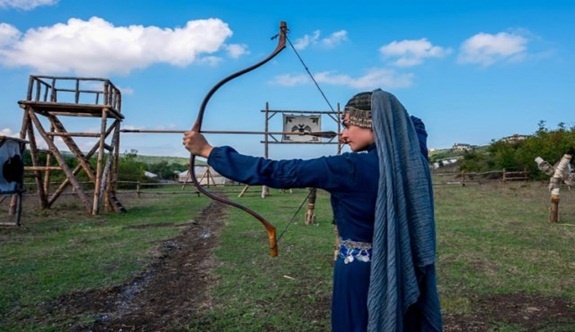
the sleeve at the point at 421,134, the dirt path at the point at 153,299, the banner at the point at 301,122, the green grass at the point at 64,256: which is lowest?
the dirt path at the point at 153,299

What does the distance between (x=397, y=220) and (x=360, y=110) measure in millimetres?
468

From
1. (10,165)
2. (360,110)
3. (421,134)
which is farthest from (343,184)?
(10,165)

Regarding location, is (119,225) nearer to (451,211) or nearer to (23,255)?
(23,255)

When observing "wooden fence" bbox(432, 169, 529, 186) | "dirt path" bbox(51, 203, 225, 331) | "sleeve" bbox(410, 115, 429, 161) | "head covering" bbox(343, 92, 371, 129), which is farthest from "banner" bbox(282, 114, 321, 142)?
"head covering" bbox(343, 92, 371, 129)

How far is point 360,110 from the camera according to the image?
76.7 inches

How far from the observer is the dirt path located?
162 inches

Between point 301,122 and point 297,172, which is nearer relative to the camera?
point 297,172

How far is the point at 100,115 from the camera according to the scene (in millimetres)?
12984

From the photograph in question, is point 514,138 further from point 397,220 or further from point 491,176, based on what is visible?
→ point 397,220

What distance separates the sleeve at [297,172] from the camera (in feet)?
5.95

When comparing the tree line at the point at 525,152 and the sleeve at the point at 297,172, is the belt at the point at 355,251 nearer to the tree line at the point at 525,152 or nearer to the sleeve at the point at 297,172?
the sleeve at the point at 297,172

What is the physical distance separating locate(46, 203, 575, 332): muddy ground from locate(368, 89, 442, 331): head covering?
2413 mm

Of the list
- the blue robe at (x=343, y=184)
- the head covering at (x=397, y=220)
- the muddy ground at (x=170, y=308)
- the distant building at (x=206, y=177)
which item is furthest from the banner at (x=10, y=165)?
the distant building at (x=206, y=177)

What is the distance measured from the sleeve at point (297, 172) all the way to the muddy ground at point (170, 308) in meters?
2.61
